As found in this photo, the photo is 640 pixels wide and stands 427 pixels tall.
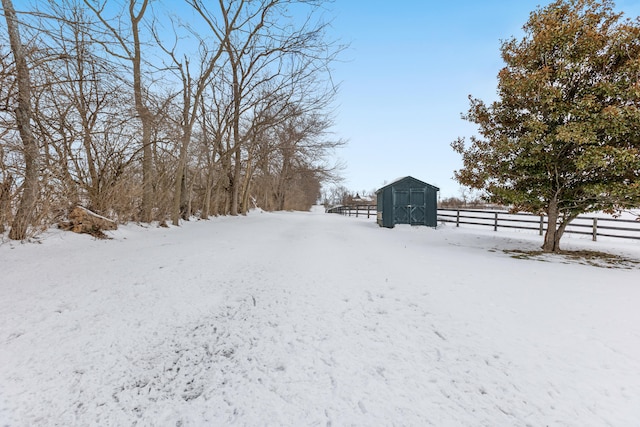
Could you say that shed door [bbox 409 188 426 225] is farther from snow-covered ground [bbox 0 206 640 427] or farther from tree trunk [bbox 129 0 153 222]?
tree trunk [bbox 129 0 153 222]

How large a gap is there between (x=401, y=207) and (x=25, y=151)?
13192mm

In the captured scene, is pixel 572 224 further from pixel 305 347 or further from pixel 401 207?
pixel 305 347

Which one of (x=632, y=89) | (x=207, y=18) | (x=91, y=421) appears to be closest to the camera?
(x=91, y=421)

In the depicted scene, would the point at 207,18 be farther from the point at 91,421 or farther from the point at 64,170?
the point at 91,421

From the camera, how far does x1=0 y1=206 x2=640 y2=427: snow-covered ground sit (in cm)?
186

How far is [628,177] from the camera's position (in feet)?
21.7

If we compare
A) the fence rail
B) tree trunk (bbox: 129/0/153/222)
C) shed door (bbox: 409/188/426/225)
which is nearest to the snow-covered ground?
tree trunk (bbox: 129/0/153/222)

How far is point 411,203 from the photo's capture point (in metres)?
14.0

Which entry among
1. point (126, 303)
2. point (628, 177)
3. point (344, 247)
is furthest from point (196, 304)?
point (628, 177)

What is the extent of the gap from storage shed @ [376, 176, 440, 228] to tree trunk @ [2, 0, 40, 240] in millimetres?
12587

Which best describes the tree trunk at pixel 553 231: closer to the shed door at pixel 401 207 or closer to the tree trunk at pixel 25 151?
the shed door at pixel 401 207

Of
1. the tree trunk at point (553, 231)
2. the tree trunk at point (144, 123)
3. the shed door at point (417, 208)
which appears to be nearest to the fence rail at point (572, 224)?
the tree trunk at point (553, 231)

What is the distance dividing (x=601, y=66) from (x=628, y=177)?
282 cm

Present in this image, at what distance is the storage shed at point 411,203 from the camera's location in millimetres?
13977
